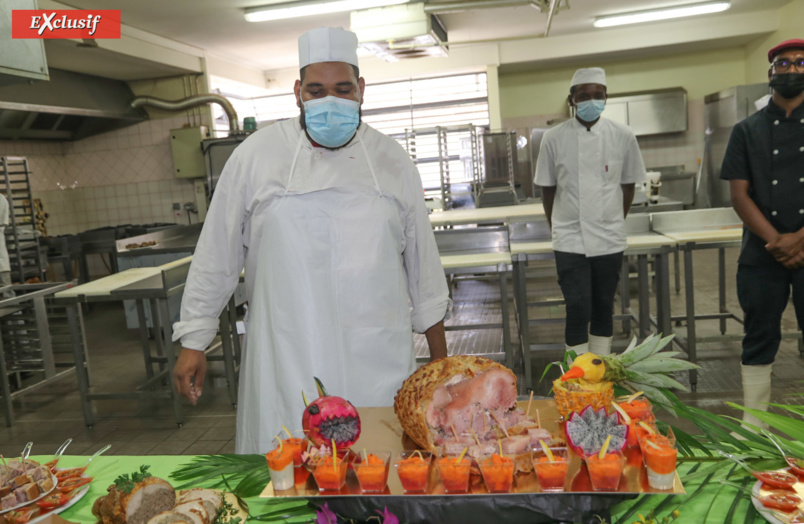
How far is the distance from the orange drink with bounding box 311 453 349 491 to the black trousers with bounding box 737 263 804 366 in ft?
6.79

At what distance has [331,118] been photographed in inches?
63.7

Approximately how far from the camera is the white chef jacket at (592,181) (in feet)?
11.3

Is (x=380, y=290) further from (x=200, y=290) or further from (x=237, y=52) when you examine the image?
(x=237, y=52)

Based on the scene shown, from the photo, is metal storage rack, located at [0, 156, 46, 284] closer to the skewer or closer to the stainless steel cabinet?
the skewer

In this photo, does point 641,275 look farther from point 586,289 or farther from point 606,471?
point 606,471

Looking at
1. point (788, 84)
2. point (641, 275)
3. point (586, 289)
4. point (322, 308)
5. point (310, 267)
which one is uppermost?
point (788, 84)

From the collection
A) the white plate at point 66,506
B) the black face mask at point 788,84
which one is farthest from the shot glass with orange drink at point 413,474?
the black face mask at point 788,84

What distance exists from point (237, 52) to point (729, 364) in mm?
7292

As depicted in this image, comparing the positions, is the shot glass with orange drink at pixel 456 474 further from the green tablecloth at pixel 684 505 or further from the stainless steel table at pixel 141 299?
the stainless steel table at pixel 141 299

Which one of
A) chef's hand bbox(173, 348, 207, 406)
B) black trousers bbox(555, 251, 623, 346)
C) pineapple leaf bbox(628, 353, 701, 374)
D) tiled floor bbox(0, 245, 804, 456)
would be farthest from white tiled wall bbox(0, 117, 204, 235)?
pineapple leaf bbox(628, 353, 701, 374)

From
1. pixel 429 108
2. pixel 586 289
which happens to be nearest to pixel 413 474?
pixel 586 289

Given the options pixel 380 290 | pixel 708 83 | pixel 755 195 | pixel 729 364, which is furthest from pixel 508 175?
pixel 380 290

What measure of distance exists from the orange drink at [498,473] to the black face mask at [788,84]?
2.18 metres

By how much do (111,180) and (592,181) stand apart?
7574 mm
